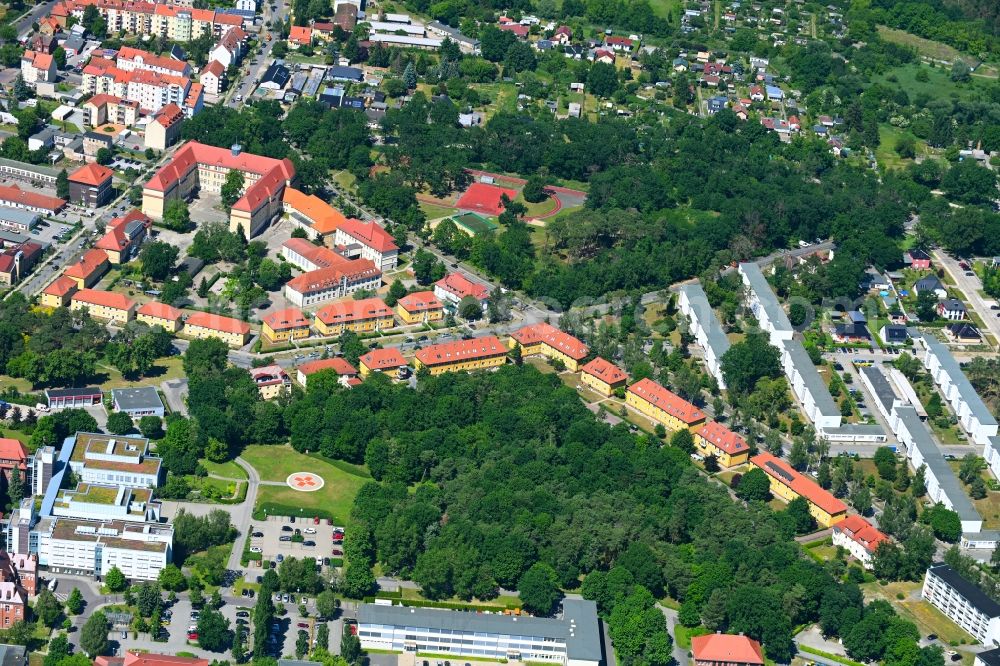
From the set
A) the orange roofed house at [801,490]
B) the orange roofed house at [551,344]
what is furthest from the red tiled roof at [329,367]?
the orange roofed house at [801,490]

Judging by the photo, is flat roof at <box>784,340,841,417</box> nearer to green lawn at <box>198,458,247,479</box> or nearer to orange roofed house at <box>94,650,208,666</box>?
green lawn at <box>198,458,247,479</box>

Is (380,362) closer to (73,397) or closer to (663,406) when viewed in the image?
(663,406)

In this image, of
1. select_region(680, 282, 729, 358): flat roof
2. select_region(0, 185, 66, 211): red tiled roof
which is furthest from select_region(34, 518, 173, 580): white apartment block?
select_region(680, 282, 729, 358): flat roof

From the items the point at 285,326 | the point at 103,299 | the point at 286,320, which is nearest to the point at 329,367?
the point at 285,326

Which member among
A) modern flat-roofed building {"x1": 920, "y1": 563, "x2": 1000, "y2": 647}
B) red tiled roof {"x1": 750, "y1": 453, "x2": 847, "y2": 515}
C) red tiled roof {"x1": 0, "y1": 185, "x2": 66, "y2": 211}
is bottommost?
red tiled roof {"x1": 0, "y1": 185, "x2": 66, "y2": 211}

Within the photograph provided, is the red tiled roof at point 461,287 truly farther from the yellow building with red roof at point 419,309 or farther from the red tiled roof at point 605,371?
the red tiled roof at point 605,371

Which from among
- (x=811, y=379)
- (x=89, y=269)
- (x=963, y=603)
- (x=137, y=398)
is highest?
(x=963, y=603)
